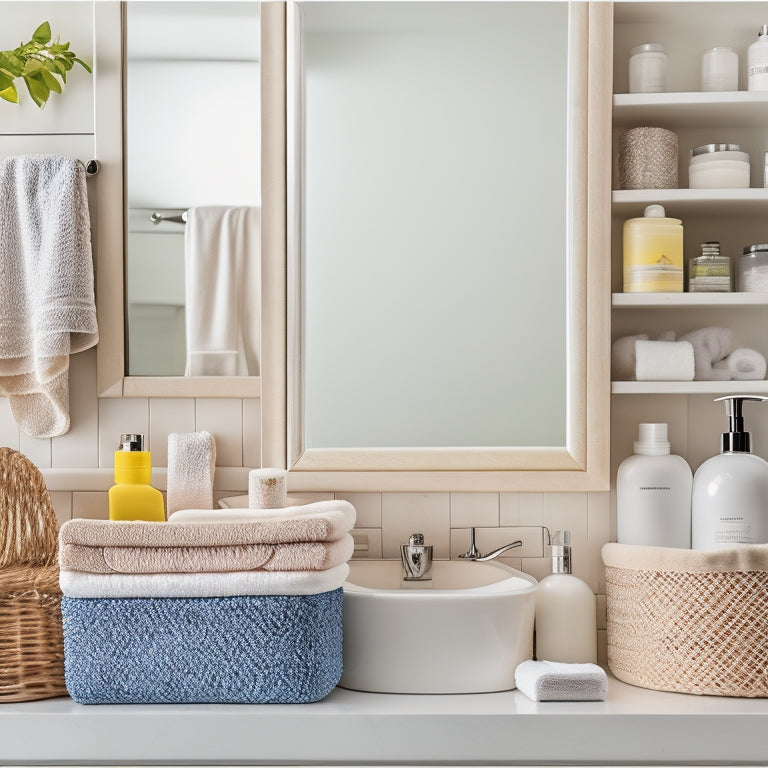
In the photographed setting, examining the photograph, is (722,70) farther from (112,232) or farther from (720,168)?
(112,232)

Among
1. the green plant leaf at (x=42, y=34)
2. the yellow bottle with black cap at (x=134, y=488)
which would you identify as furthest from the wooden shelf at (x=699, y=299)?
the green plant leaf at (x=42, y=34)

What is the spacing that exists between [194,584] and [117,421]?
0.41m

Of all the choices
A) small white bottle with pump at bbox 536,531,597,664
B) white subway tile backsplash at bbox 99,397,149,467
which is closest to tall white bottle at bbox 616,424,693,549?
small white bottle with pump at bbox 536,531,597,664

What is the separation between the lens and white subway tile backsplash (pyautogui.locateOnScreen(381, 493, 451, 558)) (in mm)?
1248

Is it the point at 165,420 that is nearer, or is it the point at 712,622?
the point at 712,622

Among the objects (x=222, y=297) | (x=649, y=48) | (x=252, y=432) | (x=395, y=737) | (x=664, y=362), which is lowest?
(x=395, y=737)

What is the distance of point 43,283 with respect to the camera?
1.24 metres

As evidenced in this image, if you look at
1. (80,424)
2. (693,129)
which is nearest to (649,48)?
(693,129)

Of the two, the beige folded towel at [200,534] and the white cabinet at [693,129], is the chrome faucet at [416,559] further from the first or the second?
the white cabinet at [693,129]

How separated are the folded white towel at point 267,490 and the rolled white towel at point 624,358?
0.52 m

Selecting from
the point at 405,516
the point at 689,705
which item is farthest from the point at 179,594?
the point at 689,705

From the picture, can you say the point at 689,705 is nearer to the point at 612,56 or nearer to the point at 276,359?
the point at 276,359

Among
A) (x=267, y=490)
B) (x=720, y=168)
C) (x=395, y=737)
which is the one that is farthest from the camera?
(x=720, y=168)

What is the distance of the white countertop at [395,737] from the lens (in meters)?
0.95
